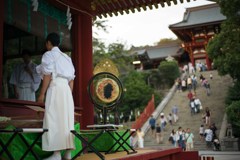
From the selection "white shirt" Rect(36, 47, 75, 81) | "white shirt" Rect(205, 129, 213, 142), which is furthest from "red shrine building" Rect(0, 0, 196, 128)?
"white shirt" Rect(205, 129, 213, 142)

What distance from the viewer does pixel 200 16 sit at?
144 ft

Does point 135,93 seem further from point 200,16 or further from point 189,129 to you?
point 200,16

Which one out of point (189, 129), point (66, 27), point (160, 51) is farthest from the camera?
point (160, 51)

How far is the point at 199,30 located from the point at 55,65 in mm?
38355

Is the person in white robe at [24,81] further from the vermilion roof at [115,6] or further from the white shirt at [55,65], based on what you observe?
the white shirt at [55,65]

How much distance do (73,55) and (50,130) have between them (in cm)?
410

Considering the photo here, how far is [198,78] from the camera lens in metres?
36.1

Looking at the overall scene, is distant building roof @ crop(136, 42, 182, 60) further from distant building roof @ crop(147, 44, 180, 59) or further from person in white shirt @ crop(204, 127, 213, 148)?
person in white shirt @ crop(204, 127, 213, 148)

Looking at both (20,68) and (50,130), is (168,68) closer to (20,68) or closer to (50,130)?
(20,68)

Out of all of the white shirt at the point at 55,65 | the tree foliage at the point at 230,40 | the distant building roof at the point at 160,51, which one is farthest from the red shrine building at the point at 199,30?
the white shirt at the point at 55,65

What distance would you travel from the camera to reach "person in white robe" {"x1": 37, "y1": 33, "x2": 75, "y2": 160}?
3832 millimetres

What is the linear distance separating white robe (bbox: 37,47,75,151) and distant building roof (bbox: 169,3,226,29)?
35.6m

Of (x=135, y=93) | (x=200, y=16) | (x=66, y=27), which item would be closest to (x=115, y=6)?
(x=66, y=27)

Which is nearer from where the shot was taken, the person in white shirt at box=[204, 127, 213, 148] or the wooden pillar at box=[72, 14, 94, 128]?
the wooden pillar at box=[72, 14, 94, 128]
